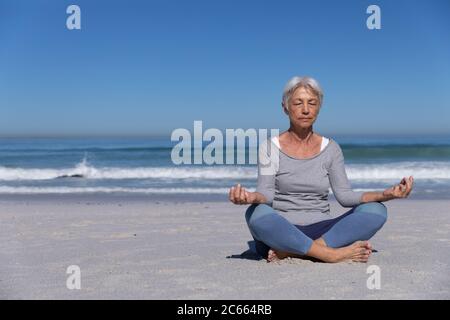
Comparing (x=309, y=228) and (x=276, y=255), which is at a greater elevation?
(x=309, y=228)

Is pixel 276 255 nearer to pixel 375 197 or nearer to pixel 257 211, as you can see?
pixel 257 211

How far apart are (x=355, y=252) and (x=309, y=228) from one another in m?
0.35

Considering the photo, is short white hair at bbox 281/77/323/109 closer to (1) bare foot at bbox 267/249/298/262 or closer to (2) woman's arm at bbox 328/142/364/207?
(2) woman's arm at bbox 328/142/364/207

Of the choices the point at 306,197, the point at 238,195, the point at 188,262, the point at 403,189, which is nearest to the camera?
the point at 238,195

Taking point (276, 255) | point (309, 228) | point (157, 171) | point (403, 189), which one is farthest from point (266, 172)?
point (157, 171)

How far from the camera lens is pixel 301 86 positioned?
3.49m

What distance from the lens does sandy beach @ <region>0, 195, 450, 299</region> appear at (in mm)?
3102

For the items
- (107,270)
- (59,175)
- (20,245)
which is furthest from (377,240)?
(59,175)

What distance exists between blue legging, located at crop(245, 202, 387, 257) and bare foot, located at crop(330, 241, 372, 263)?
41mm

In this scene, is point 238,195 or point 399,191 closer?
point 238,195

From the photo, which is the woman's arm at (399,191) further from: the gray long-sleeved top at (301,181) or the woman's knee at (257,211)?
the woman's knee at (257,211)

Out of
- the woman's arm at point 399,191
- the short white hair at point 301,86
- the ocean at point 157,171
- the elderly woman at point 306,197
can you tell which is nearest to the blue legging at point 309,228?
the elderly woman at point 306,197

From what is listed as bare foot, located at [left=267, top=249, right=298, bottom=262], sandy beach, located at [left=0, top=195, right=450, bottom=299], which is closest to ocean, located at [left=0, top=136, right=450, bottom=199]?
sandy beach, located at [left=0, top=195, right=450, bottom=299]
